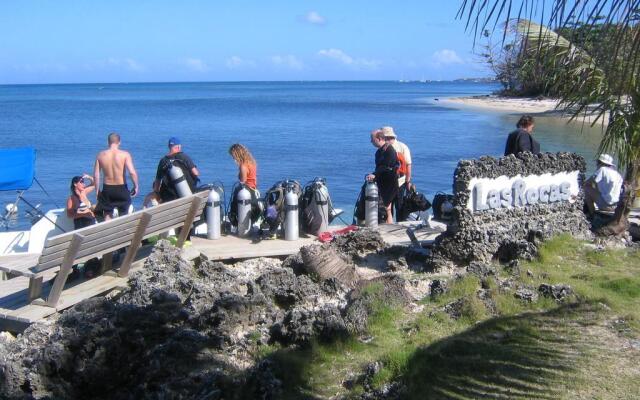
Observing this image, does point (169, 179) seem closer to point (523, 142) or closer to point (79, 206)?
point (79, 206)

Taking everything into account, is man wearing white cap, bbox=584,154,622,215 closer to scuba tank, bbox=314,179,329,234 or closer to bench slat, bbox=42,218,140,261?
scuba tank, bbox=314,179,329,234

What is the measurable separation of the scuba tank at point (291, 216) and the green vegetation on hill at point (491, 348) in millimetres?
2602

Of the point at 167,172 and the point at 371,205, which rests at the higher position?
the point at 167,172

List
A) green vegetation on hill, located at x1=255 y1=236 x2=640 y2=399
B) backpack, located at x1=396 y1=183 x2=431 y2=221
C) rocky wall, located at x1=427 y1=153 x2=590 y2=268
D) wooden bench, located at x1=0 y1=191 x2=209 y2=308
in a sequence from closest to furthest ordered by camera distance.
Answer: green vegetation on hill, located at x1=255 y1=236 x2=640 y2=399
wooden bench, located at x1=0 y1=191 x2=209 y2=308
rocky wall, located at x1=427 y1=153 x2=590 y2=268
backpack, located at x1=396 y1=183 x2=431 y2=221

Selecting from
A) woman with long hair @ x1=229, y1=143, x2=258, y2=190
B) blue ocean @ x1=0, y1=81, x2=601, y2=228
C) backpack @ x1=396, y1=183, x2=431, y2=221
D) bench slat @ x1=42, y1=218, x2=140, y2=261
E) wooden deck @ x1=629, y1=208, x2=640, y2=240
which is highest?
woman with long hair @ x1=229, y1=143, x2=258, y2=190

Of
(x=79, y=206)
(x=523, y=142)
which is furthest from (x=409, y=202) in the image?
(x=79, y=206)

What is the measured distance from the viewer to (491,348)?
17.6 feet

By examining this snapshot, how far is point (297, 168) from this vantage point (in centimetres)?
2706

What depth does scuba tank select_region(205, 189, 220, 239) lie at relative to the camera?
927 centimetres

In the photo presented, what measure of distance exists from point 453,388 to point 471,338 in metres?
0.96

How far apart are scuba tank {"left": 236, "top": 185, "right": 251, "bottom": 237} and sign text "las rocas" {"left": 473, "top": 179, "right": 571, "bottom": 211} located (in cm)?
301

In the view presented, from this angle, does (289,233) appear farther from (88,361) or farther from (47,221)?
(88,361)

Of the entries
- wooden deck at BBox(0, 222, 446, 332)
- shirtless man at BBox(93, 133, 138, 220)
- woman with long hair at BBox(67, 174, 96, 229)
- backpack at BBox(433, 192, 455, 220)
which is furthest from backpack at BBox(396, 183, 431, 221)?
woman with long hair at BBox(67, 174, 96, 229)

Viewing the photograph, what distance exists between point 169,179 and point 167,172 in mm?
97
